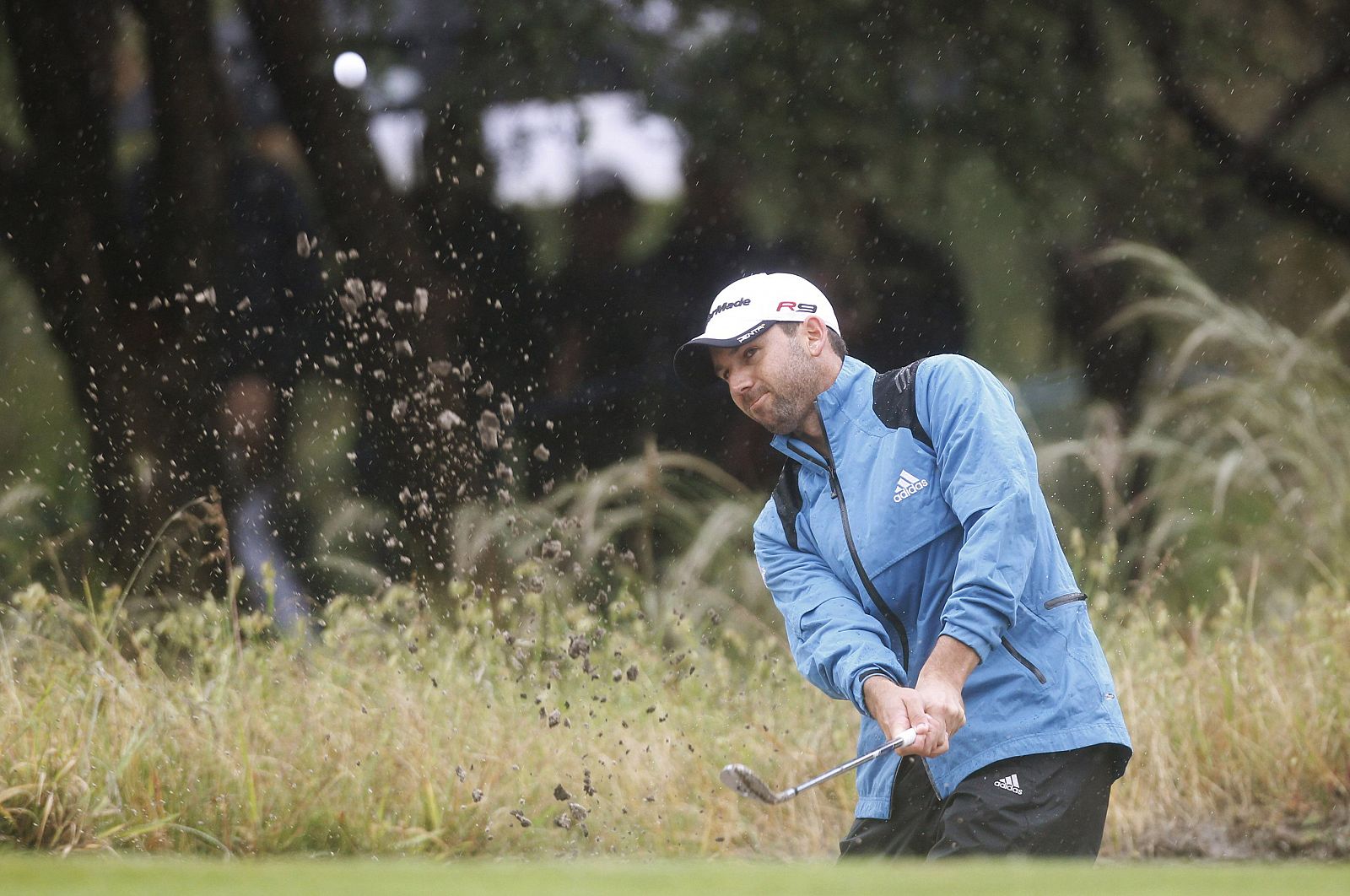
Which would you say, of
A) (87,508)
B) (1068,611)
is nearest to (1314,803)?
(1068,611)

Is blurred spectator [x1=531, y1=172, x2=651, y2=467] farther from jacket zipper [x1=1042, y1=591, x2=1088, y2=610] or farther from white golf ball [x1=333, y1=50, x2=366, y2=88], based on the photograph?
jacket zipper [x1=1042, y1=591, x2=1088, y2=610]

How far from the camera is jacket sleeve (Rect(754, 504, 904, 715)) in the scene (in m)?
3.42

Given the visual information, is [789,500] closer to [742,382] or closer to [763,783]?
[742,382]

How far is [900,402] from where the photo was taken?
3590 millimetres

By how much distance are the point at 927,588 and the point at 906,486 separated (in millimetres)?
245

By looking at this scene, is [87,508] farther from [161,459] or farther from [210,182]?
[210,182]

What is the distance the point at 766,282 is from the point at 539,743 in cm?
269

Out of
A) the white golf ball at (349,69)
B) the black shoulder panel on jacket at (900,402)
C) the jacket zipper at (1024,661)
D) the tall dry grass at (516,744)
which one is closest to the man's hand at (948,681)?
the jacket zipper at (1024,661)

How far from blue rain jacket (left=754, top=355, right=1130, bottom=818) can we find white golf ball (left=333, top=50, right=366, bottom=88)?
6.20m

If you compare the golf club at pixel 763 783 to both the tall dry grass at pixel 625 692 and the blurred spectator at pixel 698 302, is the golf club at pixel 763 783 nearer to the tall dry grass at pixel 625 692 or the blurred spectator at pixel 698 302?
the tall dry grass at pixel 625 692

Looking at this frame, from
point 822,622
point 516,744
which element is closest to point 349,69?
point 516,744

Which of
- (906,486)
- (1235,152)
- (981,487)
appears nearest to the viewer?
(981,487)

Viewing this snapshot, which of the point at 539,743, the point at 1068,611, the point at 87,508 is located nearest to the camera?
the point at 1068,611

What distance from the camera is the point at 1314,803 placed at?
17.8 feet
